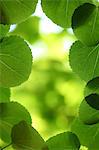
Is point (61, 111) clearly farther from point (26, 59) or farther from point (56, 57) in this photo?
point (26, 59)

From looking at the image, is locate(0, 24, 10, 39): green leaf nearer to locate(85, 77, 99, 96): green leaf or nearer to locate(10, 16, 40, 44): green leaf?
locate(85, 77, 99, 96): green leaf

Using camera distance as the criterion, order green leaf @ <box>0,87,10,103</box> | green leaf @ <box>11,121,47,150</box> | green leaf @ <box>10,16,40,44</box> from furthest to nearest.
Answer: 1. green leaf @ <box>10,16,40,44</box>
2. green leaf @ <box>0,87,10,103</box>
3. green leaf @ <box>11,121,47,150</box>

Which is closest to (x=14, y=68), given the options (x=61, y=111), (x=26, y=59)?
(x=26, y=59)

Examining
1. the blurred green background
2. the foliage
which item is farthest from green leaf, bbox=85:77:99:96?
the blurred green background

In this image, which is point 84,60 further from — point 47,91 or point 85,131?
point 47,91

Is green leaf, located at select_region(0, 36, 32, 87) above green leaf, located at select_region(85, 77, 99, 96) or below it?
above

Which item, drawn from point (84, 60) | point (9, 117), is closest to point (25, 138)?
point (9, 117)
